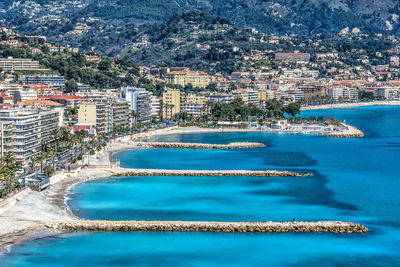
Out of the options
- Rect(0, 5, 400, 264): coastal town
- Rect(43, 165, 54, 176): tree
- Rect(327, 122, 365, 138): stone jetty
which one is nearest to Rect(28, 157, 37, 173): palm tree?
Rect(0, 5, 400, 264): coastal town

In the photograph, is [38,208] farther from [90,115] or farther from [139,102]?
[139,102]

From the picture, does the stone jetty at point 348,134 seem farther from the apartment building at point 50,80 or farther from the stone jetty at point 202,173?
the apartment building at point 50,80

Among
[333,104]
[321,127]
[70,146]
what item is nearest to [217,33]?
[333,104]

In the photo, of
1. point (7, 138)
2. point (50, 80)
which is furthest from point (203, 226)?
point (50, 80)

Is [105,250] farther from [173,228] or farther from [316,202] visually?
[316,202]

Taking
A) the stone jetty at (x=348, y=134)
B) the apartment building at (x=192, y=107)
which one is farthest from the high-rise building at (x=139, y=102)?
the stone jetty at (x=348, y=134)
